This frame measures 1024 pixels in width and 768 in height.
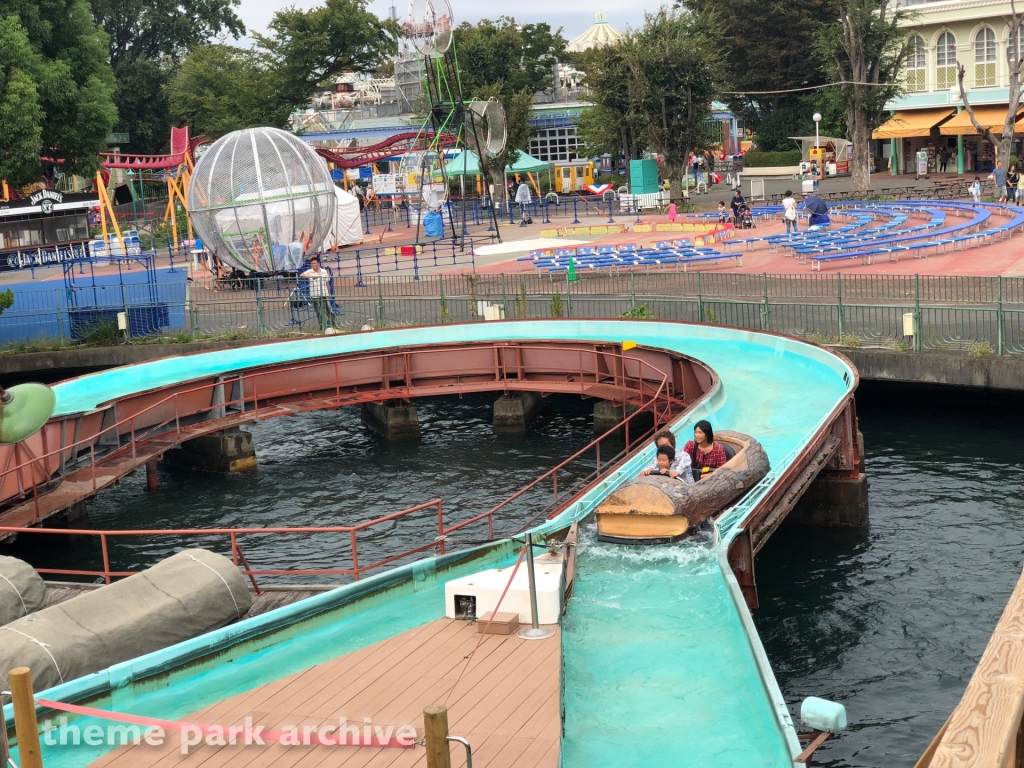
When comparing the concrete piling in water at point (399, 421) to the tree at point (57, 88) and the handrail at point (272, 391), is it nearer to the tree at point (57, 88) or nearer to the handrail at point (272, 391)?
the handrail at point (272, 391)

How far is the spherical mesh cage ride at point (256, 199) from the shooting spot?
42.8m

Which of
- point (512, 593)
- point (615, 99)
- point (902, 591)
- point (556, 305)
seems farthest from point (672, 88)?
point (512, 593)

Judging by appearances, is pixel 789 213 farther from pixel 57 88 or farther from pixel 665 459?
pixel 665 459

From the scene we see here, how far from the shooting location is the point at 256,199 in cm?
4259

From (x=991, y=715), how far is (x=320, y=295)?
1228 inches

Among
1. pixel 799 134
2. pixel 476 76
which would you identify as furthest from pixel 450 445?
pixel 799 134

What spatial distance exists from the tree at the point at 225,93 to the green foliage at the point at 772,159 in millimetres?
32055

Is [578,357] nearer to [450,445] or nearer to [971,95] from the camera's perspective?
[450,445]

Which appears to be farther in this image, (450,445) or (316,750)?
(450,445)

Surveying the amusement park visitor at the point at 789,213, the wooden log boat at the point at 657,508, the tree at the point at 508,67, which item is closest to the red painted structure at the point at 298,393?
the wooden log boat at the point at 657,508

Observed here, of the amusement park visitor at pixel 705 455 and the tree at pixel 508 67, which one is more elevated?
the tree at pixel 508 67

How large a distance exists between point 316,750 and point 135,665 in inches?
95.8

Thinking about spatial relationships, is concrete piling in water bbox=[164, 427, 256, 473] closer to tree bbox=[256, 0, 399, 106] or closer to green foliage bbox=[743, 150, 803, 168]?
tree bbox=[256, 0, 399, 106]

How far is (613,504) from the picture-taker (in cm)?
1488
